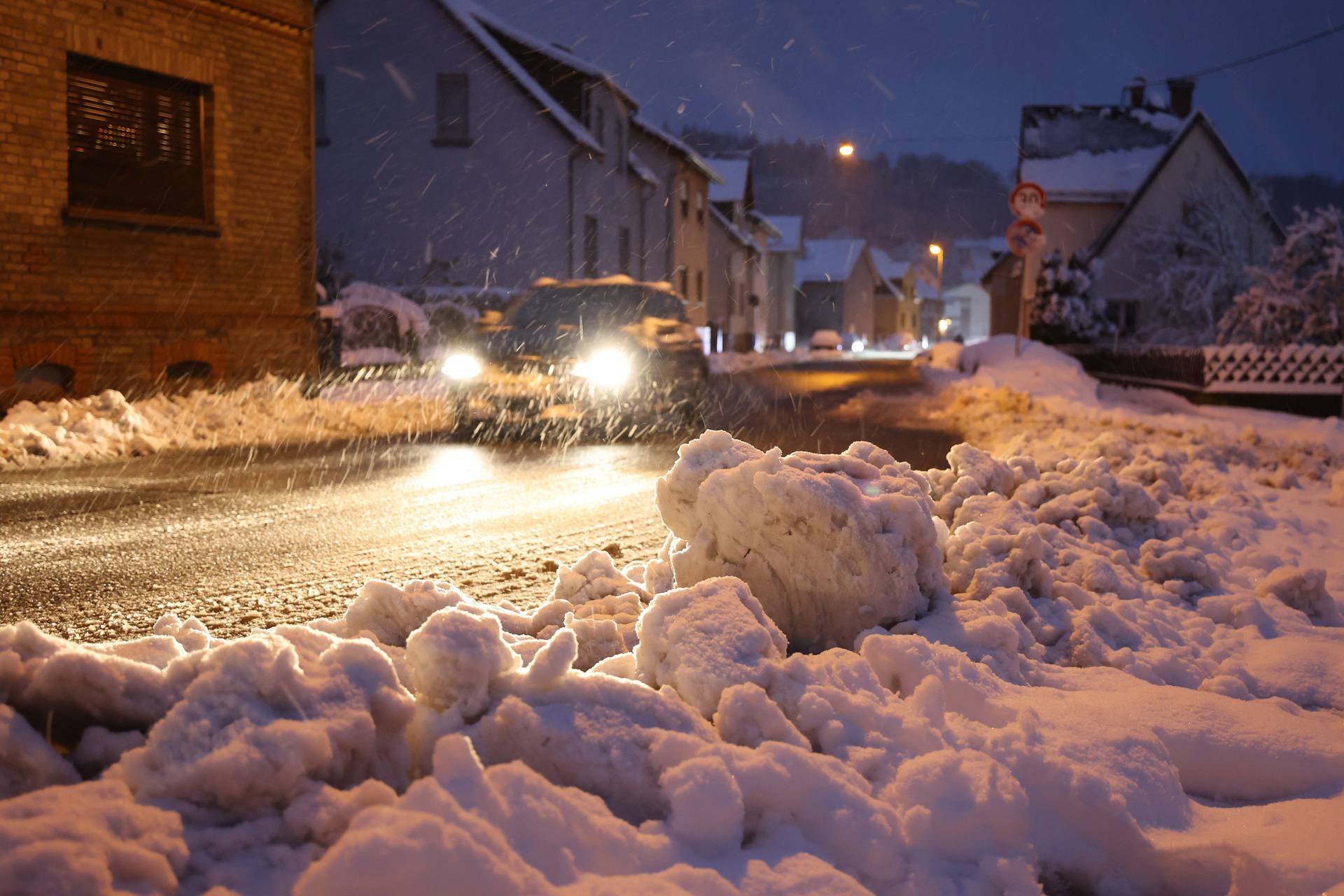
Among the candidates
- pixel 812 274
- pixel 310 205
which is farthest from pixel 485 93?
pixel 812 274

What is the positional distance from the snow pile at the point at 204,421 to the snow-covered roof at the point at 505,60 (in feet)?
58.1

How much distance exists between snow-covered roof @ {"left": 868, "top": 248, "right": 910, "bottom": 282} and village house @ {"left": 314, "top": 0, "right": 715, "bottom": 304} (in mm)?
72566

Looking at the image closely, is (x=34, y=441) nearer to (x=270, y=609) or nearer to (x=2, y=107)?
(x=2, y=107)

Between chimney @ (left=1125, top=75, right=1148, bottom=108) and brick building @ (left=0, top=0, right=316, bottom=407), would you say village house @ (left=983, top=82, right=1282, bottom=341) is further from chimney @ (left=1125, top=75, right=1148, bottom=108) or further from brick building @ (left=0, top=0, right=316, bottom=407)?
brick building @ (left=0, top=0, right=316, bottom=407)

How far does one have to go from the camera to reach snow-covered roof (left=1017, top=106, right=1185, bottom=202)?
4256cm

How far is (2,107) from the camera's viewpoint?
41.0 ft

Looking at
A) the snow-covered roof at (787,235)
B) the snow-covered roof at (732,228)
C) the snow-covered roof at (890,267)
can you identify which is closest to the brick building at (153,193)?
the snow-covered roof at (732,228)

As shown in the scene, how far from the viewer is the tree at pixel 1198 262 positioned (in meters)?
38.8

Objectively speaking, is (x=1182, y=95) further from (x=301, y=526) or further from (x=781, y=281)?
(x=301, y=526)

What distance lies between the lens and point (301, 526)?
7.15 m

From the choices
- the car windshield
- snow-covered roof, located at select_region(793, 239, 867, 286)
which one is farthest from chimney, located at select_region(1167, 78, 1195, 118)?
the car windshield

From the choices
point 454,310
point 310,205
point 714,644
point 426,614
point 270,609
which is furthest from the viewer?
point 454,310

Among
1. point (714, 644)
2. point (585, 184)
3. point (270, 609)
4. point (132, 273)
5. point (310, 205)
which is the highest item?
point (585, 184)

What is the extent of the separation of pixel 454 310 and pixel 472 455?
18.8 metres
